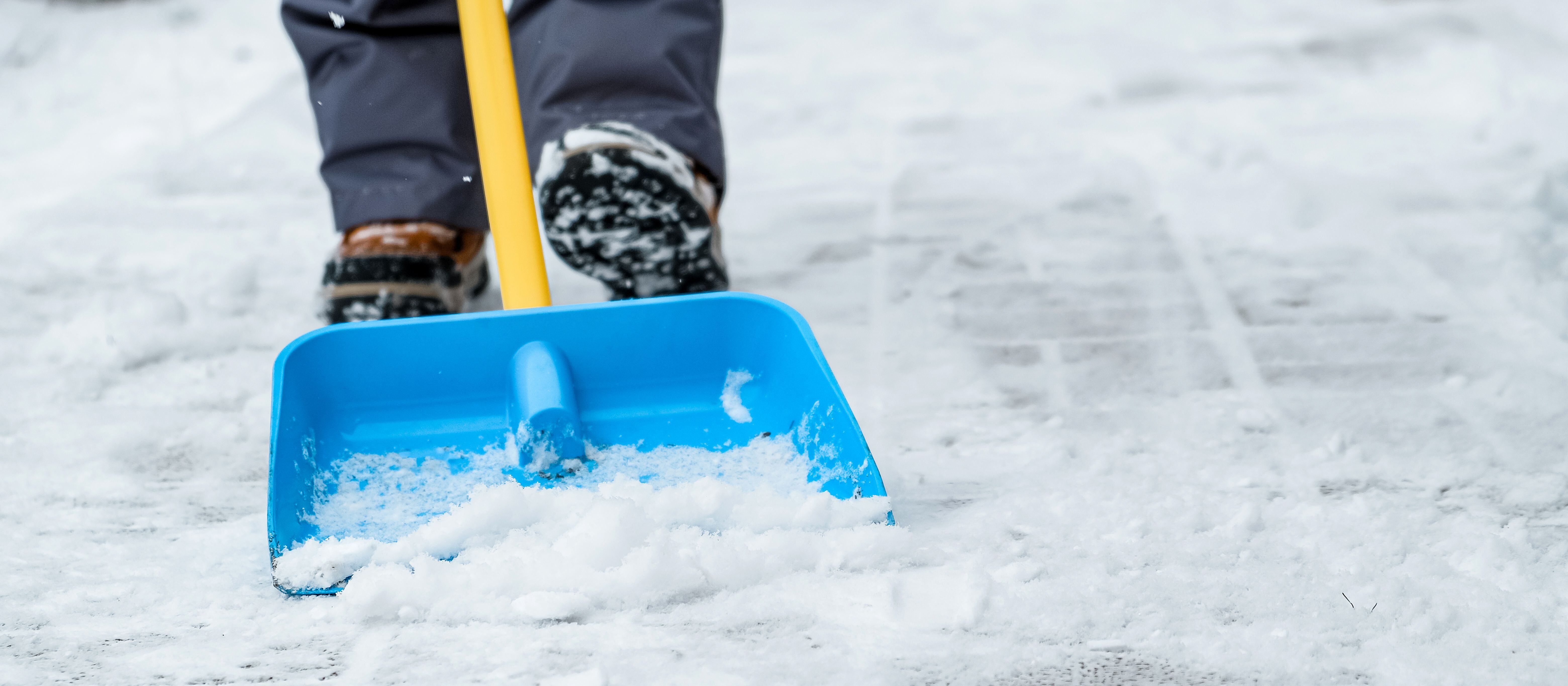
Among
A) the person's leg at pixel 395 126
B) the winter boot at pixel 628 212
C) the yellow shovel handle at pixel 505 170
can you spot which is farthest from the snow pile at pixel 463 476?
the person's leg at pixel 395 126

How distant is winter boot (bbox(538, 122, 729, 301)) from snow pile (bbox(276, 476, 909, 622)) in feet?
1.30

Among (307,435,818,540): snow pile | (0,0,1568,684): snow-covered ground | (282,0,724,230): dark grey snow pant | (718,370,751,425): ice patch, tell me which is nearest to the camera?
(0,0,1568,684): snow-covered ground

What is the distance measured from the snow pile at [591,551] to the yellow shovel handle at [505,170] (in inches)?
11.9

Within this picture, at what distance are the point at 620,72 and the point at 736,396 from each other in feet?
1.40

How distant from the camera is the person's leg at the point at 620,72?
131 centimetres

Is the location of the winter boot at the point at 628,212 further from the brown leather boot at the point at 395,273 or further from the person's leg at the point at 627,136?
the brown leather boot at the point at 395,273

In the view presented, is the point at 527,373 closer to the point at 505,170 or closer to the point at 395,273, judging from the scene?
the point at 505,170

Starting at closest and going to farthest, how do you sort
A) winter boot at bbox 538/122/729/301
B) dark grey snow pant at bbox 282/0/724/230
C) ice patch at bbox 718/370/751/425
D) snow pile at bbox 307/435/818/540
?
snow pile at bbox 307/435/818/540
ice patch at bbox 718/370/751/425
winter boot at bbox 538/122/729/301
dark grey snow pant at bbox 282/0/724/230

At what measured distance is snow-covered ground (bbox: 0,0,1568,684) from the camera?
81cm

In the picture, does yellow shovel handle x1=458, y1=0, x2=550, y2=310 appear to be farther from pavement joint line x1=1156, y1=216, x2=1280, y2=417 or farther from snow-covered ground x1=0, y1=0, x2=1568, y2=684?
Answer: pavement joint line x1=1156, y1=216, x2=1280, y2=417

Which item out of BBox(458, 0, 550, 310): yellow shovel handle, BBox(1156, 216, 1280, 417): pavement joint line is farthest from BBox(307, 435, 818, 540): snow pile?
BBox(1156, 216, 1280, 417): pavement joint line

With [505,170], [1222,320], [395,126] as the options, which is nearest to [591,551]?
[505,170]

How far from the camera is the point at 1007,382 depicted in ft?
4.22

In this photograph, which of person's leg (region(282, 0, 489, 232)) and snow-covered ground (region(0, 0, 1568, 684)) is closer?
snow-covered ground (region(0, 0, 1568, 684))
